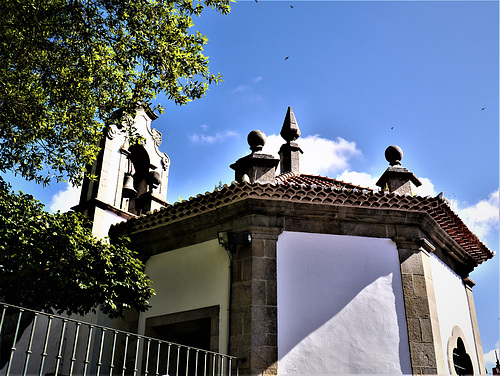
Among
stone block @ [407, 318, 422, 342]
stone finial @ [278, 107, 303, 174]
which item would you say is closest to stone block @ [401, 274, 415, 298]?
stone block @ [407, 318, 422, 342]

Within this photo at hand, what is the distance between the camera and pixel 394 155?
8.77 m

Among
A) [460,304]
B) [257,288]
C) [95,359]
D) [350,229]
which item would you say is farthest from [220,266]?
[460,304]

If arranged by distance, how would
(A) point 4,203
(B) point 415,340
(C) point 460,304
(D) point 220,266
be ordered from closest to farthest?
(A) point 4,203 < (B) point 415,340 < (D) point 220,266 < (C) point 460,304

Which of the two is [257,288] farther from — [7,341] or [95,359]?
[7,341]

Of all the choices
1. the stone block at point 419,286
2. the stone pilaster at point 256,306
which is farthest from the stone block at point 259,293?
the stone block at point 419,286

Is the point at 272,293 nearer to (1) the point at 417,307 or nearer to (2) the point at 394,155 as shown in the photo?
(1) the point at 417,307

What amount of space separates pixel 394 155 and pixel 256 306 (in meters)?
3.66

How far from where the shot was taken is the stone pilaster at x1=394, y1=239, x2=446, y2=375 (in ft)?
22.7

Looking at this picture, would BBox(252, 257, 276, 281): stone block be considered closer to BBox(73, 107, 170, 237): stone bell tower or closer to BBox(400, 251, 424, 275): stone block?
BBox(400, 251, 424, 275): stone block

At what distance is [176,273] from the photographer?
320 inches

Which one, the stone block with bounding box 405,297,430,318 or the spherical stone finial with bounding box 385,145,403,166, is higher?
the spherical stone finial with bounding box 385,145,403,166

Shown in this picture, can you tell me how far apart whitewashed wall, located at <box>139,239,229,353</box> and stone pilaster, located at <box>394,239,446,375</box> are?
2.55 m

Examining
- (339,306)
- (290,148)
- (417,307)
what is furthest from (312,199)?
(290,148)

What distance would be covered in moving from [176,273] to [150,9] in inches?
154
